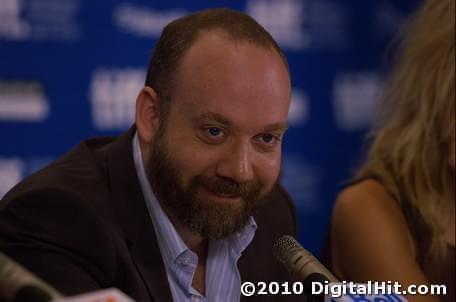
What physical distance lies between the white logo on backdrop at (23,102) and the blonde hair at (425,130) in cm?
116

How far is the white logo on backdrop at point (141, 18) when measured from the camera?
2.84 metres

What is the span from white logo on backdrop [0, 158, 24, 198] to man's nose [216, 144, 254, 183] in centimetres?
150

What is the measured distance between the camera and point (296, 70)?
322 cm

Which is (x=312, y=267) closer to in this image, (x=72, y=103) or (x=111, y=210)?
(x=111, y=210)

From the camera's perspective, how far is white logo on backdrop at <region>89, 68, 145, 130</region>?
2.79 metres

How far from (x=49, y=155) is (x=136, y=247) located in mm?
1480

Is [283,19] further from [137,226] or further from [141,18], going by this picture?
[137,226]

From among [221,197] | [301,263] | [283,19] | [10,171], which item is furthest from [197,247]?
[283,19]

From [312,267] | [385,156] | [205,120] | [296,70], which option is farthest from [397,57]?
[312,267]

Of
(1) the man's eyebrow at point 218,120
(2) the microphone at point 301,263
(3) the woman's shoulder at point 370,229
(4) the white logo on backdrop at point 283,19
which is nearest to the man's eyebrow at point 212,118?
(1) the man's eyebrow at point 218,120

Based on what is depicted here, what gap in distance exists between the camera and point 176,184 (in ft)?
4.52

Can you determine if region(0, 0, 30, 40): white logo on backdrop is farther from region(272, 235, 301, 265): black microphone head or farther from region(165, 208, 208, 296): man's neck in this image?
region(272, 235, 301, 265): black microphone head

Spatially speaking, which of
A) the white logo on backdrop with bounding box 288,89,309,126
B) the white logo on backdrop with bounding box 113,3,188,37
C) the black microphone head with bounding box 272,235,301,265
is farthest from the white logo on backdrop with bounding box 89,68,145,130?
the black microphone head with bounding box 272,235,301,265

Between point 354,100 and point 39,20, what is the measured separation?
1.36 meters
